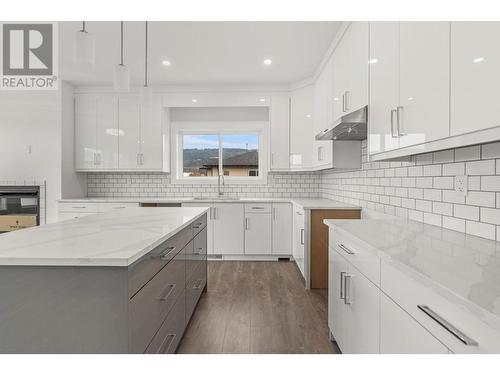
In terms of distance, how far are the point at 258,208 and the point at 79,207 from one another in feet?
8.34

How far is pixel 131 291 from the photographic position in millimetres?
1140

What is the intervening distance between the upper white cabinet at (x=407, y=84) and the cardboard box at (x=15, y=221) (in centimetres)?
457

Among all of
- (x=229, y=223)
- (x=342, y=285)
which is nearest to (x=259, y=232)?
(x=229, y=223)

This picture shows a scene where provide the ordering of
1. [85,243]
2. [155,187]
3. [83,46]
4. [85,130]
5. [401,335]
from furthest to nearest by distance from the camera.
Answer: [155,187] < [85,130] < [83,46] < [85,243] < [401,335]

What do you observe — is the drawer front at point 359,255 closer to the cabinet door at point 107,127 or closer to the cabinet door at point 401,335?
the cabinet door at point 401,335

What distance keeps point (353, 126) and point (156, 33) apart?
7.01 ft

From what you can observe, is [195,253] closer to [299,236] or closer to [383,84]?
[299,236]

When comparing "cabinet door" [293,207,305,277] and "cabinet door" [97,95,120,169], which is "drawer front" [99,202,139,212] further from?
"cabinet door" [293,207,305,277]

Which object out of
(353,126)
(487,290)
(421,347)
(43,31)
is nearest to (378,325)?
(421,347)

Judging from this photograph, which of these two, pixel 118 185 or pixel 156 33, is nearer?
pixel 156 33

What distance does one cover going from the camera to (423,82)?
141cm

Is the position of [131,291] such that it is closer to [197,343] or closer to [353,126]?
[197,343]

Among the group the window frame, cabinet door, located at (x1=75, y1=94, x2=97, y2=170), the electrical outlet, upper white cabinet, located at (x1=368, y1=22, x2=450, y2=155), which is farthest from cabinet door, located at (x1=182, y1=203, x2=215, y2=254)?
the electrical outlet
